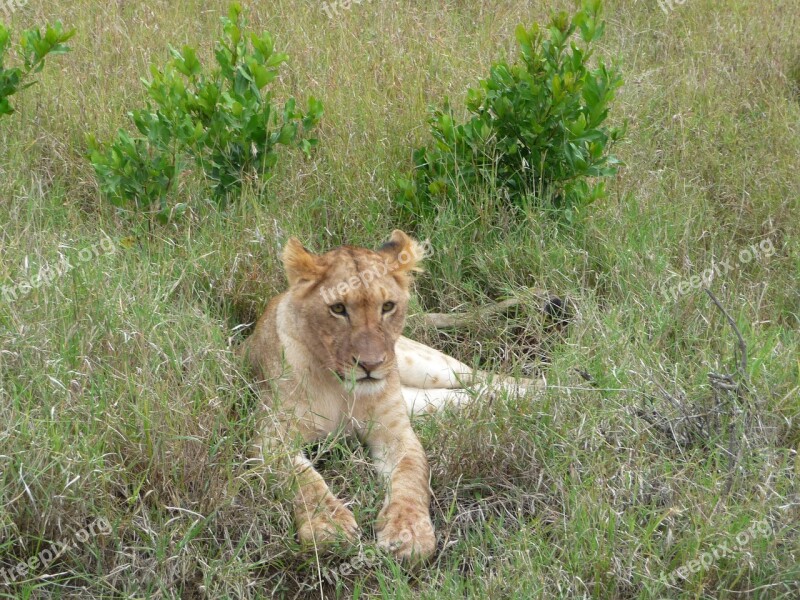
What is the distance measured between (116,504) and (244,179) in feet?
7.32

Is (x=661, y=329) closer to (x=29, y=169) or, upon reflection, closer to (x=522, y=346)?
(x=522, y=346)

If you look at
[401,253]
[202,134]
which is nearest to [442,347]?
[401,253]

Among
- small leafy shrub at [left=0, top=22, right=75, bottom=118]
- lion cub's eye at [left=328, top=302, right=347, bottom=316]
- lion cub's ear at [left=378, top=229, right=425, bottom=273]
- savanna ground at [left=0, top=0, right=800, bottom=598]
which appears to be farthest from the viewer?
small leafy shrub at [left=0, top=22, right=75, bottom=118]

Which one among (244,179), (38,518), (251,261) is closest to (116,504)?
(38,518)

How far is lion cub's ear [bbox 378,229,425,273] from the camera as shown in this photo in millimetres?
4062

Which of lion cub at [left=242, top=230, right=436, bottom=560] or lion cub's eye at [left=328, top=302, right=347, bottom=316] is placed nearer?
lion cub at [left=242, top=230, right=436, bottom=560]

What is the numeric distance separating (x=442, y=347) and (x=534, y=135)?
1.12 meters

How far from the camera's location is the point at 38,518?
302 cm

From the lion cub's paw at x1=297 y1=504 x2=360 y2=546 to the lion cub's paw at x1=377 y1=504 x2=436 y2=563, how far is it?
0.31 ft

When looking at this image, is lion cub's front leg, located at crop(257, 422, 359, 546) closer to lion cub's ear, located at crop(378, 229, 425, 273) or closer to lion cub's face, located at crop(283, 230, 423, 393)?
lion cub's face, located at crop(283, 230, 423, 393)

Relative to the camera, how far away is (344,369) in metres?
3.70

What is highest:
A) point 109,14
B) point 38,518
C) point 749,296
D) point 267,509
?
point 109,14

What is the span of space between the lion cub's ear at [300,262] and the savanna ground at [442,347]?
0.39m

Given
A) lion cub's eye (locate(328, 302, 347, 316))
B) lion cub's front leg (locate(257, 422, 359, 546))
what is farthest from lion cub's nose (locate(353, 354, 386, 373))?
lion cub's front leg (locate(257, 422, 359, 546))
